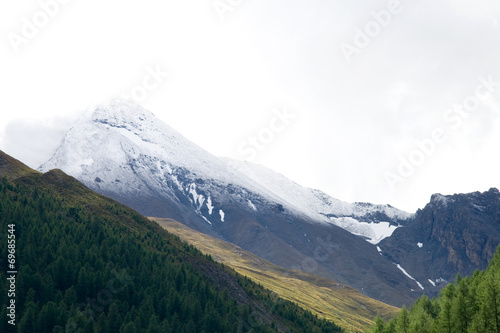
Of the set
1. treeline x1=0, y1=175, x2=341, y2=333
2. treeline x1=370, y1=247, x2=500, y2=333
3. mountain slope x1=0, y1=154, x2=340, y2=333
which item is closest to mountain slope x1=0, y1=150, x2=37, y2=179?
mountain slope x1=0, y1=154, x2=340, y2=333

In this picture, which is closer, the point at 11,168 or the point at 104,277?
the point at 104,277

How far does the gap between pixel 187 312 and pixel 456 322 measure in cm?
7670

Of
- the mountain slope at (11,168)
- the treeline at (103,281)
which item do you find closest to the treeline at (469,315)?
the treeline at (103,281)

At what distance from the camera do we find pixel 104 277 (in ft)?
400

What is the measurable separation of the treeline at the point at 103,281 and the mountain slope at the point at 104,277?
0.26m

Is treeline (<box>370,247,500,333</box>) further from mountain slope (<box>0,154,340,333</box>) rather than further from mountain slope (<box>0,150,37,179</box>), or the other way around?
mountain slope (<box>0,150,37,179</box>)

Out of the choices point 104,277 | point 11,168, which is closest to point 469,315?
point 104,277

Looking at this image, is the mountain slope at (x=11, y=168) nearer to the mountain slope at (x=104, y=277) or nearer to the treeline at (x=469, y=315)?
the mountain slope at (x=104, y=277)

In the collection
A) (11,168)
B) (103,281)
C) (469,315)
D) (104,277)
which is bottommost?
(103,281)

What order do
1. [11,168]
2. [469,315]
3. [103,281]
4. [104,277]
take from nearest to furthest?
1. [469,315]
2. [103,281]
3. [104,277]
4. [11,168]

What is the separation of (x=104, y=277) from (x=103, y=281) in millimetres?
2000

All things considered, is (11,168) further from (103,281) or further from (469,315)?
(469,315)

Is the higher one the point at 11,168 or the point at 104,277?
the point at 11,168

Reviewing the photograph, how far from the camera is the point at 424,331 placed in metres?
79.8
